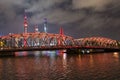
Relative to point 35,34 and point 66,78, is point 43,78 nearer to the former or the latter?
point 66,78

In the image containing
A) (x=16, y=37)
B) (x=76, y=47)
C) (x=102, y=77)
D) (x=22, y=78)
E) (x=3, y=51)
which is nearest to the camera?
(x=102, y=77)

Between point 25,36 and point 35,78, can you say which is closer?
point 35,78

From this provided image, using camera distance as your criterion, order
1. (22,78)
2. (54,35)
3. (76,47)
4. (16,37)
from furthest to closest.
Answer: (54,35)
(16,37)
(76,47)
(22,78)

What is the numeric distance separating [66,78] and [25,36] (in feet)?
458

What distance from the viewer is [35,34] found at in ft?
613

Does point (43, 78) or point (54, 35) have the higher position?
point (54, 35)

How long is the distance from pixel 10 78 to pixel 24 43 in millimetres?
140987

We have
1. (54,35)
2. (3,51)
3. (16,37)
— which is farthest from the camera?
(54,35)

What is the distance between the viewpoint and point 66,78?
4728 centimetres

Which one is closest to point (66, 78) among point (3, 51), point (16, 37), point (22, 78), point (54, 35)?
point (22, 78)

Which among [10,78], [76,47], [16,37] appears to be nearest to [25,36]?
[16,37]

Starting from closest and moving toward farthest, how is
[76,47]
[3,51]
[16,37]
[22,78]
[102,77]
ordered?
[102,77] < [22,78] < [3,51] < [76,47] < [16,37]

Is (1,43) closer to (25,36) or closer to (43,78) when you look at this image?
(25,36)

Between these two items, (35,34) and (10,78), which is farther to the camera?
(35,34)
